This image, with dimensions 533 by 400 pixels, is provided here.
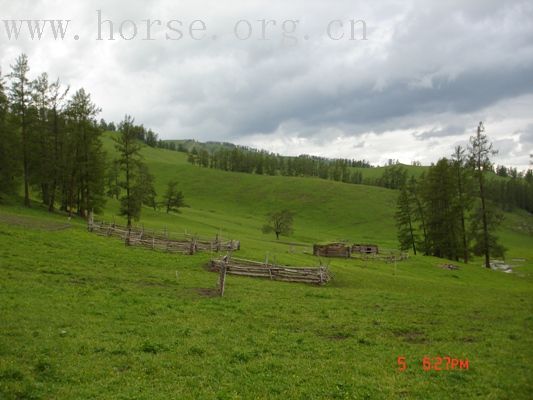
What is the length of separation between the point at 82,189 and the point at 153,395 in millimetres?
47242

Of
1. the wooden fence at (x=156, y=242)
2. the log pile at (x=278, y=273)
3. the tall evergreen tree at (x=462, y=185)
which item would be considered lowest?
the log pile at (x=278, y=273)

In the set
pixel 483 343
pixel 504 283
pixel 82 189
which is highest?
pixel 82 189

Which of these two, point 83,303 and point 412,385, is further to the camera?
point 83,303

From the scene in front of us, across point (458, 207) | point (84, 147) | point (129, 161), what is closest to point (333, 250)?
point (458, 207)

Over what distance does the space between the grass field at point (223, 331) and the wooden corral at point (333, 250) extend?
586 inches

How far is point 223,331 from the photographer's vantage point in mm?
16062

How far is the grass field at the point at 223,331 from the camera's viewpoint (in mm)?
10884

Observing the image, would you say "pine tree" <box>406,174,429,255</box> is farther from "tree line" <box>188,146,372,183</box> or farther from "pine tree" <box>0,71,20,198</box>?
"tree line" <box>188,146,372,183</box>

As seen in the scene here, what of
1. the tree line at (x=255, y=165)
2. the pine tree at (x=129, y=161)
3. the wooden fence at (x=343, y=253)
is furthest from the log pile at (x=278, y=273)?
the tree line at (x=255, y=165)

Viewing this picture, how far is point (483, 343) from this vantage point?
1639 cm

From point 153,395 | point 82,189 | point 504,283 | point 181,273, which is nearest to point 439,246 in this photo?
point 504,283

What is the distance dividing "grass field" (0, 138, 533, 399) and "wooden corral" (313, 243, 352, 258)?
1488 cm

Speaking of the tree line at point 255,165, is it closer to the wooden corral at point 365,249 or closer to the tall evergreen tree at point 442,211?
the tall evergreen tree at point 442,211

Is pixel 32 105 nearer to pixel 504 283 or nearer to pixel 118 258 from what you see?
pixel 118 258
